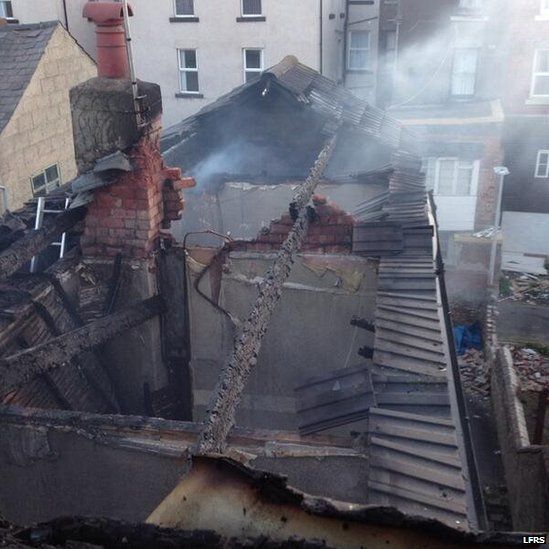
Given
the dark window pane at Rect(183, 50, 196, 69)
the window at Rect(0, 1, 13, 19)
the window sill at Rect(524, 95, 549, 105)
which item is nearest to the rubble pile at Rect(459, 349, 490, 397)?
the window sill at Rect(524, 95, 549, 105)

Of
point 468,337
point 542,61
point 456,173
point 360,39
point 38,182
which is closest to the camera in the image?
point 38,182

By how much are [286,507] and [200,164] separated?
944 centimetres

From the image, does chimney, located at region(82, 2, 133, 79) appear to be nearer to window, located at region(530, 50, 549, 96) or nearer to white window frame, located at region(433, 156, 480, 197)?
white window frame, located at region(433, 156, 480, 197)

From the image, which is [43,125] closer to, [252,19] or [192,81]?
[192,81]

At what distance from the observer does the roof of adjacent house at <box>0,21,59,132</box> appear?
1399cm

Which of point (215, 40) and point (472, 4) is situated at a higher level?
point (472, 4)

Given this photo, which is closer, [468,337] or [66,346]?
[66,346]

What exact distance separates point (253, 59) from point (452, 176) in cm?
873

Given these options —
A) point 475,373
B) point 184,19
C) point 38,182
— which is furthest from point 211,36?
point 475,373

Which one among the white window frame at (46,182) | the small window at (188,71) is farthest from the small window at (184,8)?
the white window frame at (46,182)

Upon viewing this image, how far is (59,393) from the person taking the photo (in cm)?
582

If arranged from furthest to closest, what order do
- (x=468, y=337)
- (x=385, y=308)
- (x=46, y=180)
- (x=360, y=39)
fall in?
(x=360, y=39), (x=468, y=337), (x=46, y=180), (x=385, y=308)

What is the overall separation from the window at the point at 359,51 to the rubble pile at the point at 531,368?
15805 mm

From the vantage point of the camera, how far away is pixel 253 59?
23266mm
